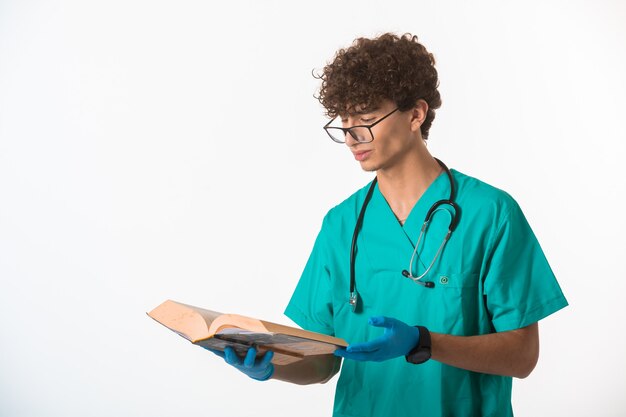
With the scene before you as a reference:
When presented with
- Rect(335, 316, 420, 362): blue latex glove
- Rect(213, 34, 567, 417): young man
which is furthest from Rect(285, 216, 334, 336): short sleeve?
Rect(335, 316, 420, 362): blue latex glove

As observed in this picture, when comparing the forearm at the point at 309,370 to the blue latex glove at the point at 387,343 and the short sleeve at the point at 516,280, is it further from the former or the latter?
the short sleeve at the point at 516,280

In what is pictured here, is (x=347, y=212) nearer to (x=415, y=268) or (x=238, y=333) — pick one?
(x=415, y=268)

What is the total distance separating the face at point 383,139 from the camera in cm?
189

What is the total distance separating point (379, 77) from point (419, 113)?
137 mm

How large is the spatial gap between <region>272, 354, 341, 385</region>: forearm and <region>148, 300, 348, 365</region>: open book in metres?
0.11

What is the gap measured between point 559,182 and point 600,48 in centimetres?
61

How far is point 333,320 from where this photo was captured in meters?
2.05

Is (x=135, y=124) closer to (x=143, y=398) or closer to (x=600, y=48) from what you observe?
(x=143, y=398)

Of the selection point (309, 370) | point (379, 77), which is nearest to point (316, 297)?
point (309, 370)

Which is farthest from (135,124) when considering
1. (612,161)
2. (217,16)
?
(612,161)

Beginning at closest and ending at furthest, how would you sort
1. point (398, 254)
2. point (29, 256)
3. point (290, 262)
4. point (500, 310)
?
point (500, 310) → point (398, 254) → point (290, 262) → point (29, 256)

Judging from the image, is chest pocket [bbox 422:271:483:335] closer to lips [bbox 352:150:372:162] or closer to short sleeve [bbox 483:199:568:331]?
short sleeve [bbox 483:199:568:331]

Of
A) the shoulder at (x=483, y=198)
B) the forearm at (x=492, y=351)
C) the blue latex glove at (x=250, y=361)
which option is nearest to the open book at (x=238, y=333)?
the blue latex glove at (x=250, y=361)

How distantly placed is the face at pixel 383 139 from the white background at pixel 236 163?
155 centimetres
